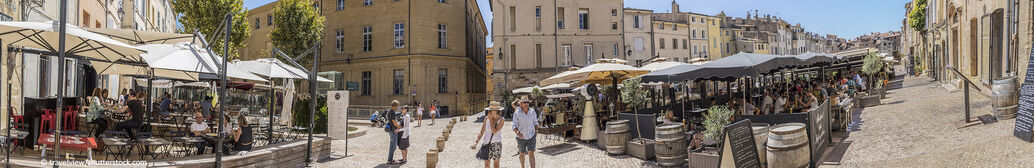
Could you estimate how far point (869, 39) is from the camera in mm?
133125

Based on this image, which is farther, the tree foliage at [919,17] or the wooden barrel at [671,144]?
the tree foliage at [919,17]

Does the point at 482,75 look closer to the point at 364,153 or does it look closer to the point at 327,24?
the point at 327,24

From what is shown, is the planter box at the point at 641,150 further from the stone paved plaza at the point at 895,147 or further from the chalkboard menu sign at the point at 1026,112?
the chalkboard menu sign at the point at 1026,112

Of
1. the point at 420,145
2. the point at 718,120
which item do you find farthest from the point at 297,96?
the point at 718,120

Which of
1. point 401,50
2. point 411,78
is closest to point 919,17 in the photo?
point 411,78

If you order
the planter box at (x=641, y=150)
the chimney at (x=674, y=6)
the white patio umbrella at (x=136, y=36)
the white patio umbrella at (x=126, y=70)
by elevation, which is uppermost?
the chimney at (x=674, y=6)

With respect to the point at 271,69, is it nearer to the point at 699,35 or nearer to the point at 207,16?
the point at 207,16

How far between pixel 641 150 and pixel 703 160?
2237mm

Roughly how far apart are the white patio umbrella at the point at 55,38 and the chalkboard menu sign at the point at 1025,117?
1086cm

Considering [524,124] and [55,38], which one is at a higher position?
[55,38]

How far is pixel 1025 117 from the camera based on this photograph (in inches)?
271

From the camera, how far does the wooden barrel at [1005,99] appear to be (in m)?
8.60

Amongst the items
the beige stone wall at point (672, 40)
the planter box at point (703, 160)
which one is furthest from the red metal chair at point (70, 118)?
the beige stone wall at point (672, 40)

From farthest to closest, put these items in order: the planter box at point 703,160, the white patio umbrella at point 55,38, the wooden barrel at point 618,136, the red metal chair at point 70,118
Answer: the wooden barrel at point 618,136 < the red metal chair at point 70,118 < the planter box at point 703,160 < the white patio umbrella at point 55,38
